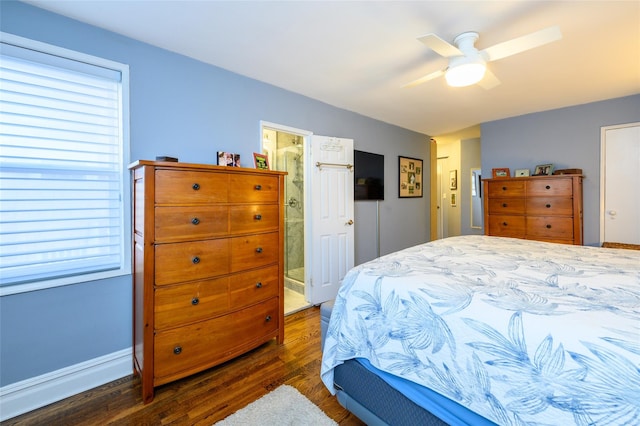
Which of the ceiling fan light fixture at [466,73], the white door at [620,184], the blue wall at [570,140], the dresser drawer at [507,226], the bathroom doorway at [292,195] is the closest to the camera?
the ceiling fan light fixture at [466,73]

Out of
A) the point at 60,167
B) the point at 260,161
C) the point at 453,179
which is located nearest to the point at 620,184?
the point at 453,179

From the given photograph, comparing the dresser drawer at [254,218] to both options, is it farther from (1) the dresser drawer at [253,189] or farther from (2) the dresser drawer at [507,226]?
(2) the dresser drawer at [507,226]

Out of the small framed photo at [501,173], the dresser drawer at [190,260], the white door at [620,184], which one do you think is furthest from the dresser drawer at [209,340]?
the white door at [620,184]

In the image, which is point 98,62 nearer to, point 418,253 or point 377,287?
point 377,287

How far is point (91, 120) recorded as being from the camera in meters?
1.91

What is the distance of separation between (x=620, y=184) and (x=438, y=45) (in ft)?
11.2

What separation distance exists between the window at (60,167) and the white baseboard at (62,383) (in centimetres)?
59

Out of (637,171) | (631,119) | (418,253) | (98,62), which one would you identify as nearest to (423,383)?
(418,253)

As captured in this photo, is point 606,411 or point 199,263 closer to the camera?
point 606,411

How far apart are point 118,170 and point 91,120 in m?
0.38

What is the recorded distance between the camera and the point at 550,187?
10.9 ft

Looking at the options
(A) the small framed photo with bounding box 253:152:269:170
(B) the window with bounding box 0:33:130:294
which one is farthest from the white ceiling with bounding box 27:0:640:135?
(A) the small framed photo with bounding box 253:152:269:170

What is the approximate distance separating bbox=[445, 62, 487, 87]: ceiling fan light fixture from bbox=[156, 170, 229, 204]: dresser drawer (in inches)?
72.3

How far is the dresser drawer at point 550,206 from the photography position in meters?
3.21
